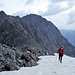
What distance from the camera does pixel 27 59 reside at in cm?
2959

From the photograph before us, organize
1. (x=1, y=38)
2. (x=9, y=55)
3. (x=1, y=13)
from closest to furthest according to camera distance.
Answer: (x=9, y=55)
(x=1, y=38)
(x=1, y=13)

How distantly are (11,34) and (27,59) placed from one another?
107736 mm

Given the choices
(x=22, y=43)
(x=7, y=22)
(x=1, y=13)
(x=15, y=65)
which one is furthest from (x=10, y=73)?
(x=1, y=13)

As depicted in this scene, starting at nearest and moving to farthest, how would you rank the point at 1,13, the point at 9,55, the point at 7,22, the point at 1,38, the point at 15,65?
A: the point at 15,65
the point at 9,55
the point at 1,38
the point at 7,22
the point at 1,13

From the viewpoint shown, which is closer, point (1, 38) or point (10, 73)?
point (10, 73)

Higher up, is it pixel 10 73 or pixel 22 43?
pixel 22 43

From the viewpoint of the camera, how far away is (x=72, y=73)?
77.2 feet

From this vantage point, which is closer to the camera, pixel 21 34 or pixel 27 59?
pixel 27 59

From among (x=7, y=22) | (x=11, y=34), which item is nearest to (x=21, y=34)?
(x=11, y=34)

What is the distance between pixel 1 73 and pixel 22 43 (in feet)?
348

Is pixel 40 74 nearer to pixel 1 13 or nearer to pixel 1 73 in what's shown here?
pixel 1 73

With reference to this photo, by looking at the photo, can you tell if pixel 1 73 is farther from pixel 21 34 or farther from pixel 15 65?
pixel 21 34

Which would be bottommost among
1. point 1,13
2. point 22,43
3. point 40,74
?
point 40,74

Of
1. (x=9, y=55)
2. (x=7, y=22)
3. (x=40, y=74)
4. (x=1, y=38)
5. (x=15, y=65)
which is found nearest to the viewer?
(x=40, y=74)
